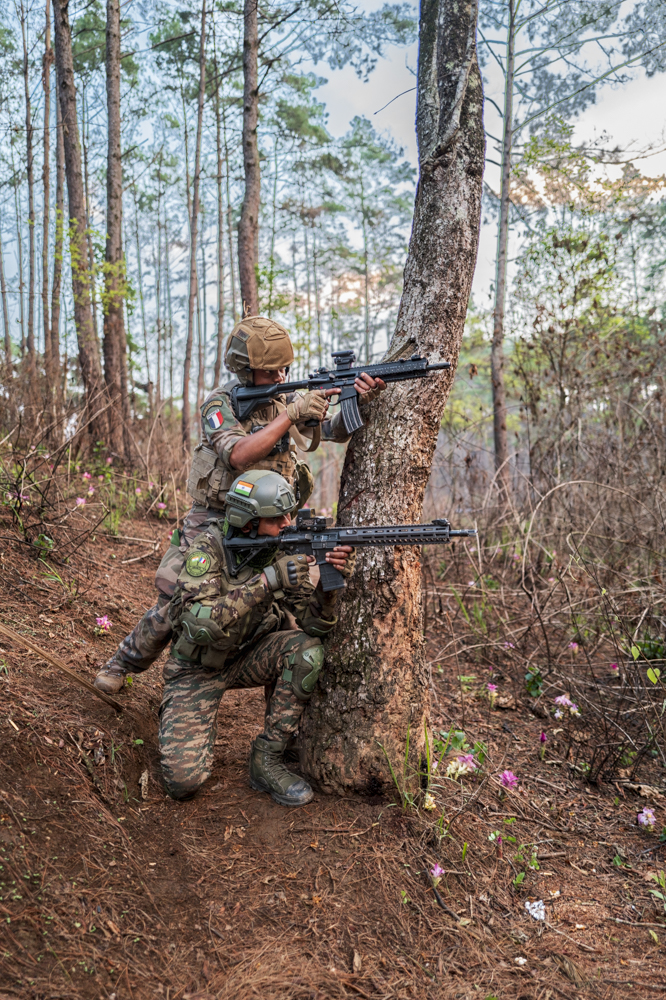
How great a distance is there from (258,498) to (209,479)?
0.58 meters

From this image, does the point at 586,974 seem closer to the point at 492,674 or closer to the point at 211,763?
the point at 211,763

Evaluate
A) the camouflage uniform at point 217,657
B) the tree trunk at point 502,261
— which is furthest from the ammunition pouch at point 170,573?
the tree trunk at point 502,261

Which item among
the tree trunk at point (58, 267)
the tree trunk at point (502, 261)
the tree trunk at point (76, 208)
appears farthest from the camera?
the tree trunk at point (58, 267)

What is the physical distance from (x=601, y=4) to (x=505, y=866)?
11597mm

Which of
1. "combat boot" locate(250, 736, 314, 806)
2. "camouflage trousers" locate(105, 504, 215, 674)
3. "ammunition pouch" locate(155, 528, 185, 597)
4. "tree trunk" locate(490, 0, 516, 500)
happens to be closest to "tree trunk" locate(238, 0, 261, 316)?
"tree trunk" locate(490, 0, 516, 500)

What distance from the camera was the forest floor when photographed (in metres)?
2.05

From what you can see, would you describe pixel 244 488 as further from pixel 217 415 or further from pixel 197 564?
pixel 217 415

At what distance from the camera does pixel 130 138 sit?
2131 cm

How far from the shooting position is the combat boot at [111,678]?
3.36 meters

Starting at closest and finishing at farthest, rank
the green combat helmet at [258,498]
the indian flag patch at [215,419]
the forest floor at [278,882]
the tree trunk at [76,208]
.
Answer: the forest floor at [278,882] → the green combat helmet at [258,498] → the indian flag patch at [215,419] → the tree trunk at [76,208]

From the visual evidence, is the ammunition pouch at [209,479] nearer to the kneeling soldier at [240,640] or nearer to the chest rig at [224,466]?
the chest rig at [224,466]

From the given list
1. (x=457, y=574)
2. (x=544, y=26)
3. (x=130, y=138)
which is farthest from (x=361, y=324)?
(x=457, y=574)

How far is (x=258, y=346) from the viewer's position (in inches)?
126

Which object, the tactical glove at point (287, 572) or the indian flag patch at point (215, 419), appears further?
the indian flag patch at point (215, 419)
